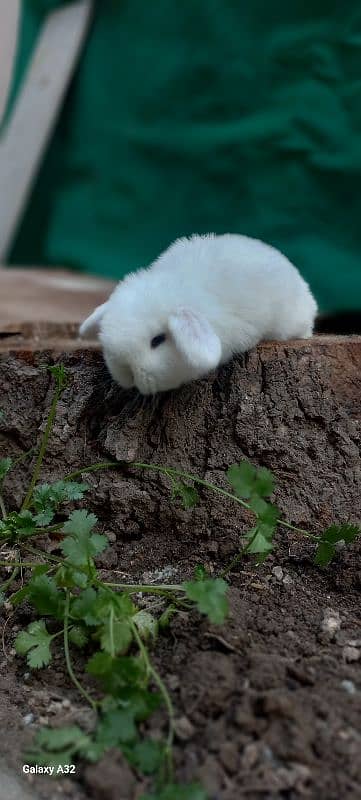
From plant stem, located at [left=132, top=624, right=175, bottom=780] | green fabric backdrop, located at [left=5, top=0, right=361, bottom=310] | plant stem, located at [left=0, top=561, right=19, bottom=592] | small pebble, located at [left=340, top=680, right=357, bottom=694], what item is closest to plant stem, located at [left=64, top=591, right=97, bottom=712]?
plant stem, located at [left=132, top=624, right=175, bottom=780]

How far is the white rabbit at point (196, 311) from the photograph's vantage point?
204 cm

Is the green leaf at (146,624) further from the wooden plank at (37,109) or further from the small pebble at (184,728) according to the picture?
the wooden plank at (37,109)

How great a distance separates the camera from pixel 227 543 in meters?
2.06

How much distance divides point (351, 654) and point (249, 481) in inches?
17.9

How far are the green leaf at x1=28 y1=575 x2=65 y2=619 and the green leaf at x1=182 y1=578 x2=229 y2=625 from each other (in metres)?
0.34

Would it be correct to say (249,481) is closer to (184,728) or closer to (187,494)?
(187,494)

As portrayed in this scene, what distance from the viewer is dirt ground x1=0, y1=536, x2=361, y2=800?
1341mm

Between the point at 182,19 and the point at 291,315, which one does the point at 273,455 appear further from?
the point at 182,19

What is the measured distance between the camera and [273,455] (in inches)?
82.3

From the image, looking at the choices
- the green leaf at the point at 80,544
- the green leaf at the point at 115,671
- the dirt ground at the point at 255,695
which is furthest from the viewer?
the green leaf at the point at 80,544

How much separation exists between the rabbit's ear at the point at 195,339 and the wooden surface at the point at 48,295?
4.14 feet

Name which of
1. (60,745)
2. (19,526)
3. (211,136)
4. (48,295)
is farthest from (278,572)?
(211,136)

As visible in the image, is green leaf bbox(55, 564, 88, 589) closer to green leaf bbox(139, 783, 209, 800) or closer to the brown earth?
the brown earth

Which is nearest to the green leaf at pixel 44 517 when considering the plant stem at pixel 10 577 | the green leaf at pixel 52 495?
the green leaf at pixel 52 495
